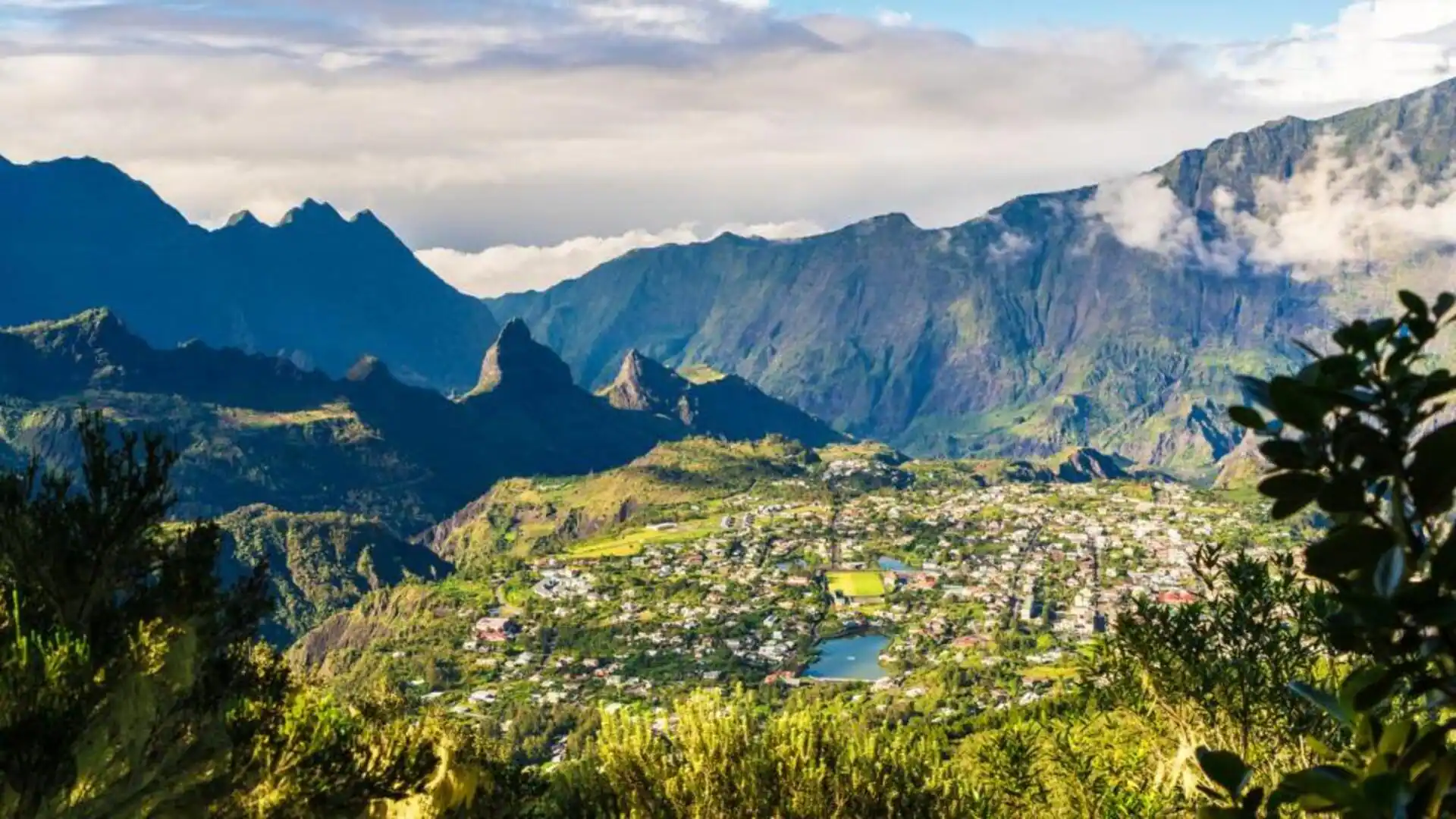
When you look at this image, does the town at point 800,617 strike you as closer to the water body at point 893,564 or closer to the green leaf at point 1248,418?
the water body at point 893,564

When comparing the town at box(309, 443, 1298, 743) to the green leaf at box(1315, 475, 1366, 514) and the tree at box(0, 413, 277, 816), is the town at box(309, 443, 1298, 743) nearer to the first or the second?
the tree at box(0, 413, 277, 816)

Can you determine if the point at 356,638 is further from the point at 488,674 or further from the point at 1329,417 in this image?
the point at 1329,417

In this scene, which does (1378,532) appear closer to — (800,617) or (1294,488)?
(1294,488)

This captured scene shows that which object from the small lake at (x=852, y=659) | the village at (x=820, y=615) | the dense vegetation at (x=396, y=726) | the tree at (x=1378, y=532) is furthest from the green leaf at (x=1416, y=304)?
the small lake at (x=852, y=659)

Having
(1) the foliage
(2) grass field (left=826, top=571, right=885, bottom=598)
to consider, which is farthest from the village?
(1) the foliage

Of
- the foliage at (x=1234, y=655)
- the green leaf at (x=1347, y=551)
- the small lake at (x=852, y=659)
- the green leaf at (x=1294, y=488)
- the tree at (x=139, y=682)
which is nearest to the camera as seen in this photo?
the green leaf at (x=1347, y=551)
